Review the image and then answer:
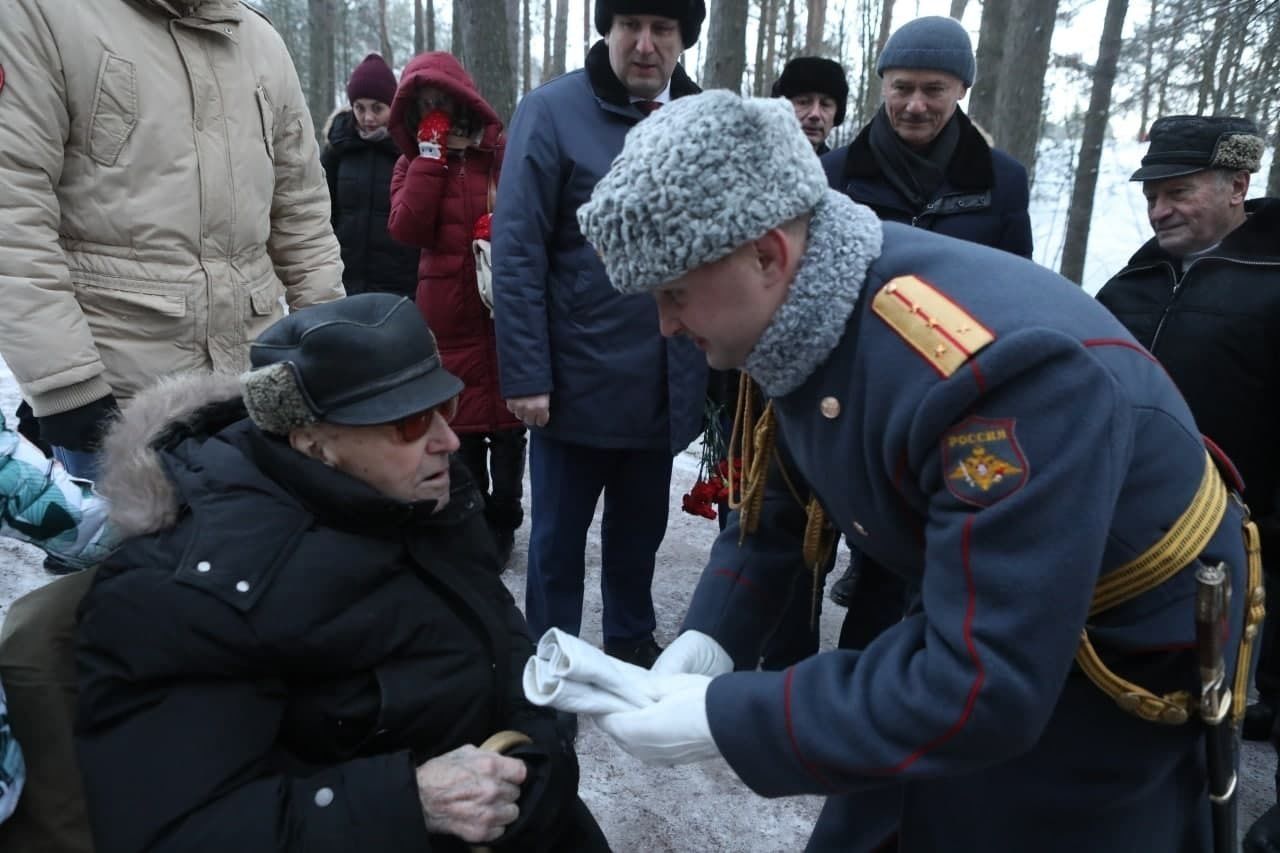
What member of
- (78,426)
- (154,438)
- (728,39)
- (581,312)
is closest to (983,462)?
(154,438)

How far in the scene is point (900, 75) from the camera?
2945mm

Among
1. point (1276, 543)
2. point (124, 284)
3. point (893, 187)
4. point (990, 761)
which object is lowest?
point (1276, 543)

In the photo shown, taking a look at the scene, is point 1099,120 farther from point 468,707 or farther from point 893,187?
point 468,707

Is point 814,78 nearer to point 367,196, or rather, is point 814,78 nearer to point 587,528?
point 367,196

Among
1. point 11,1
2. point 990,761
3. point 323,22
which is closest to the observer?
point 990,761

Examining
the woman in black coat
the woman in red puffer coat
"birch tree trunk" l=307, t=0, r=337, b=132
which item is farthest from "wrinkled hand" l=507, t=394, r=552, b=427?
"birch tree trunk" l=307, t=0, r=337, b=132

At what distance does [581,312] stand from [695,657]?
4.68 ft

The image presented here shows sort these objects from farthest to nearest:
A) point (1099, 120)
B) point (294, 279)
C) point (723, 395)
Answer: point (1099, 120), point (723, 395), point (294, 279)

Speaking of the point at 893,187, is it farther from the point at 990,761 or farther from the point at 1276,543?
the point at 990,761

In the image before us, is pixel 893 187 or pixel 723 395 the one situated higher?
pixel 893 187

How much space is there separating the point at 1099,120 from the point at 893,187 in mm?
8238

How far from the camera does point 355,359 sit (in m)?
1.50

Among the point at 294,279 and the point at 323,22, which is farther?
the point at 323,22

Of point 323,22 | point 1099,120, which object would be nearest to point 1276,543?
point 1099,120
